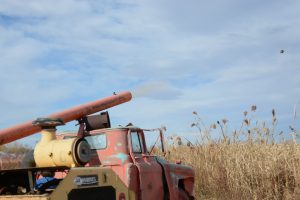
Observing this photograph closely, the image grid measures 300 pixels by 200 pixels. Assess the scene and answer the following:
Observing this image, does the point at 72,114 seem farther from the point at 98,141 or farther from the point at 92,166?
the point at 92,166

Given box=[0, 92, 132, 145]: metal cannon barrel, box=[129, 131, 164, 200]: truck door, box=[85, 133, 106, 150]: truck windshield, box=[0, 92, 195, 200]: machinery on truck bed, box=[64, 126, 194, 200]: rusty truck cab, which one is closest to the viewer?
Answer: box=[0, 92, 195, 200]: machinery on truck bed

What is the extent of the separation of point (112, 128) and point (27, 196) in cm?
282

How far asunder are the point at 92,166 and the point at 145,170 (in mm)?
935

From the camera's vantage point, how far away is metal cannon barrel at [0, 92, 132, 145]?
25.9 feet

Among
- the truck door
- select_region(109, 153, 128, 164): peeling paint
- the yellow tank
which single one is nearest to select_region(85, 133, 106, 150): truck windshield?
select_region(109, 153, 128, 164): peeling paint

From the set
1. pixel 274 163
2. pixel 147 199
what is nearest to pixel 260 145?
pixel 274 163

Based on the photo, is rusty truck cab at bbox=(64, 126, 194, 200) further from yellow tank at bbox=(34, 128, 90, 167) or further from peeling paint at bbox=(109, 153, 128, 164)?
yellow tank at bbox=(34, 128, 90, 167)

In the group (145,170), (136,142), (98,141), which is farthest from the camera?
(136,142)

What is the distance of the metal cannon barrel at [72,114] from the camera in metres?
7.91

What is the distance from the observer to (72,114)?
29.6 feet

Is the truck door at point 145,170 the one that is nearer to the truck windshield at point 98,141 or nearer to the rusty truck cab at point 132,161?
the rusty truck cab at point 132,161

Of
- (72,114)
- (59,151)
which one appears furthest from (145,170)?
(59,151)

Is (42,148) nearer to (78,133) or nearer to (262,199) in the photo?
(78,133)

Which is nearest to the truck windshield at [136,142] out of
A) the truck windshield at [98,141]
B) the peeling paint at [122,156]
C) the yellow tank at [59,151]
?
the peeling paint at [122,156]
